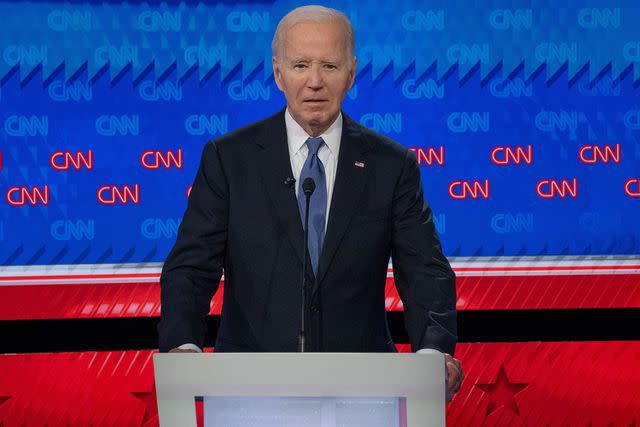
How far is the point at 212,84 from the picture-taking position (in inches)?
130

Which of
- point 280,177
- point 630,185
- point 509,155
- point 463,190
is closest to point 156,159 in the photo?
point 463,190

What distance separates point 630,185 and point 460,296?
0.74 m

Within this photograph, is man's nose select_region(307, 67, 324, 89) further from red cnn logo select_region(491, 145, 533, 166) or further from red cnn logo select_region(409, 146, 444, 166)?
red cnn logo select_region(491, 145, 533, 166)

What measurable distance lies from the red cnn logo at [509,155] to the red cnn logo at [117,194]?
129 centimetres

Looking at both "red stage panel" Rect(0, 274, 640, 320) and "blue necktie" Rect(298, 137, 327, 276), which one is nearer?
"blue necktie" Rect(298, 137, 327, 276)

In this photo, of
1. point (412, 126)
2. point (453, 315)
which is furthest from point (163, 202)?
point (453, 315)

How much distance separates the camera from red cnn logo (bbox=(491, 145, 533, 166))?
3346 mm

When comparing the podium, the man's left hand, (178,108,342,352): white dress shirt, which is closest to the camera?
the podium

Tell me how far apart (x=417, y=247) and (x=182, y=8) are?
5.44 feet

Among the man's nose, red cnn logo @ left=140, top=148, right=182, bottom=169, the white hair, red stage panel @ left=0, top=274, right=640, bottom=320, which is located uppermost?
red cnn logo @ left=140, top=148, right=182, bottom=169

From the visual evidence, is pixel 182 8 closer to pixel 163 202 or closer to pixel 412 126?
pixel 163 202

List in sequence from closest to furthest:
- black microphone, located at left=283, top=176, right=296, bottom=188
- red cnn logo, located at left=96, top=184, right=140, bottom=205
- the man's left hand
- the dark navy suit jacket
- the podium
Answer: the podium < the man's left hand < black microphone, located at left=283, top=176, right=296, bottom=188 < the dark navy suit jacket < red cnn logo, located at left=96, top=184, right=140, bottom=205

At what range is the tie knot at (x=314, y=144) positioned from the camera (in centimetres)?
204

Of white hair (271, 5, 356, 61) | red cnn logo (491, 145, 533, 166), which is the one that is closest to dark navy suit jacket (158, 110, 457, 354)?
white hair (271, 5, 356, 61)
